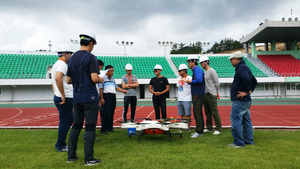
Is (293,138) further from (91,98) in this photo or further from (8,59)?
(8,59)

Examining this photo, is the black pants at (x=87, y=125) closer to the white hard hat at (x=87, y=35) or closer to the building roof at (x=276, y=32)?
the white hard hat at (x=87, y=35)

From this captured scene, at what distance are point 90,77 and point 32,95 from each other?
2767 cm

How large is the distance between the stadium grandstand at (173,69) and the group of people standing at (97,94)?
20.4 meters

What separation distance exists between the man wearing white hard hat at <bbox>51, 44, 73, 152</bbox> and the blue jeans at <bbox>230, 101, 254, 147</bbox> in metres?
3.49

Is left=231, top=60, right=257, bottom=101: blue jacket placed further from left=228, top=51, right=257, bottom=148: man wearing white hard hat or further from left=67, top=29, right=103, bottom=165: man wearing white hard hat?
left=67, top=29, right=103, bottom=165: man wearing white hard hat

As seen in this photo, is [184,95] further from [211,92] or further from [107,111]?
[107,111]

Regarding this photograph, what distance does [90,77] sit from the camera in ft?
11.2

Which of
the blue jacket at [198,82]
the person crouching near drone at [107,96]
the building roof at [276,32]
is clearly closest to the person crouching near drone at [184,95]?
the blue jacket at [198,82]

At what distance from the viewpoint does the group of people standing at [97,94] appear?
3.39 m

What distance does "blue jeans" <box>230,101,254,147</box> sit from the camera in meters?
4.29

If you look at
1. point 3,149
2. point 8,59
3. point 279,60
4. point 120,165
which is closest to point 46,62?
point 8,59

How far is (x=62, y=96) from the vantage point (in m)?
4.02

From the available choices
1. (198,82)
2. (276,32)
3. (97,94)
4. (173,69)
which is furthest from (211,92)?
(276,32)

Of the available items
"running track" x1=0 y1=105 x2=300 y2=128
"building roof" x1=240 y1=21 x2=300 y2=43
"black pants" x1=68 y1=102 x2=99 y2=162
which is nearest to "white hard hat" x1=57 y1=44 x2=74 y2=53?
"black pants" x1=68 y1=102 x2=99 y2=162
